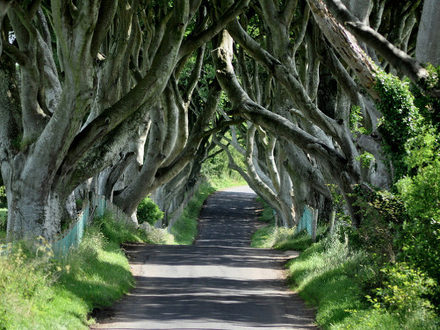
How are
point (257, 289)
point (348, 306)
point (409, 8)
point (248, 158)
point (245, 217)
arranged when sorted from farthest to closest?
point (245, 217) < point (248, 158) < point (409, 8) < point (257, 289) < point (348, 306)

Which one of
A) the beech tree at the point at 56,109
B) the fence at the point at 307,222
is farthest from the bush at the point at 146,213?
the beech tree at the point at 56,109

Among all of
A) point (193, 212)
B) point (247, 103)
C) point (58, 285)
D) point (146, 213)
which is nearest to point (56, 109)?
point (58, 285)

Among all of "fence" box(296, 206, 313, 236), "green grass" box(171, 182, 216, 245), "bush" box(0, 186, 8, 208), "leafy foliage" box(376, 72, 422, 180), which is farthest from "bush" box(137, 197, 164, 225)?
"leafy foliage" box(376, 72, 422, 180)

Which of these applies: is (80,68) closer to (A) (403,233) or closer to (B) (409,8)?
(A) (403,233)

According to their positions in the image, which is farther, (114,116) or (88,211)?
(88,211)

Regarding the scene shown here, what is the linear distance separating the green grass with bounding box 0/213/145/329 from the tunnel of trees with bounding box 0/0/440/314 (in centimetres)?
122

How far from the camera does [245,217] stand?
5528 centimetres

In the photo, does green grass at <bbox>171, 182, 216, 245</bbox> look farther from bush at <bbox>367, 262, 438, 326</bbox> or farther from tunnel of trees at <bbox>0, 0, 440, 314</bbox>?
bush at <bbox>367, 262, 438, 326</bbox>

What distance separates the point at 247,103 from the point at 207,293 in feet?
14.9

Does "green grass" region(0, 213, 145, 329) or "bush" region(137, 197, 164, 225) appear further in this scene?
"bush" region(137, 197, 164, 225)

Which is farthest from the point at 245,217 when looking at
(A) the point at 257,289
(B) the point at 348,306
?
(B) the point at 348,306

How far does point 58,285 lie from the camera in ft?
42.6

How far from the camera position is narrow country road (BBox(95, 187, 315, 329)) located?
13.2 metres

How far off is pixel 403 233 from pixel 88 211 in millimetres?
11967
